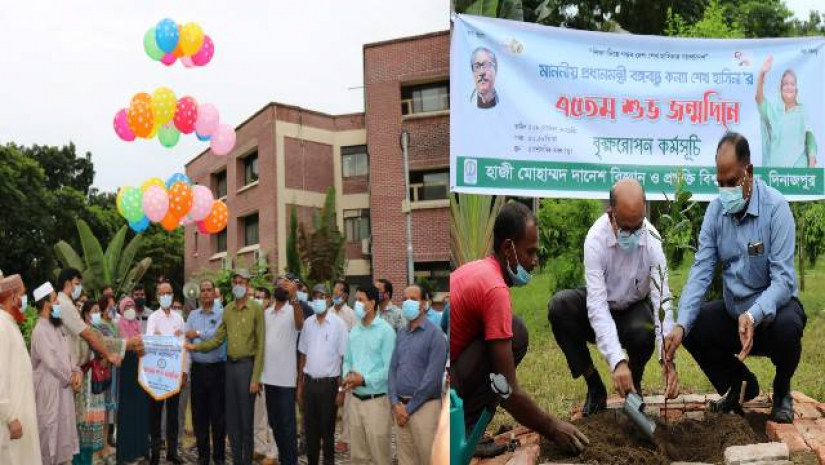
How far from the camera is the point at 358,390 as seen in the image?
5.78ft

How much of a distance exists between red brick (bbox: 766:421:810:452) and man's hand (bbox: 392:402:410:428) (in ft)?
Result: 2.94

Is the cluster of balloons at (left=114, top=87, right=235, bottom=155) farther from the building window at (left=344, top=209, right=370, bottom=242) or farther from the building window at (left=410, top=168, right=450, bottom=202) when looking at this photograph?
the building window at (left=410, top=168, right=450, bottom=202)

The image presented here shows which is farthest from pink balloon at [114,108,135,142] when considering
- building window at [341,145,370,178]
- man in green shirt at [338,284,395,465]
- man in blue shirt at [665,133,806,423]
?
man in blue shirt at [665,133,806,423]

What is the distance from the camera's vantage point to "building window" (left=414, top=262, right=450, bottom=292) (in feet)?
3.40

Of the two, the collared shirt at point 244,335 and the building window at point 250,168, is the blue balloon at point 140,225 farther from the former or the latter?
the building window at point 250,168

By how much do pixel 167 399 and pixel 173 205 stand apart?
316 centimetres

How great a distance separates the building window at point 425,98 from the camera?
1.10m

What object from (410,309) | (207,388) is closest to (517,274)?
(410,309)

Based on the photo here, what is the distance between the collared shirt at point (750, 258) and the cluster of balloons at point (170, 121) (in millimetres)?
1256

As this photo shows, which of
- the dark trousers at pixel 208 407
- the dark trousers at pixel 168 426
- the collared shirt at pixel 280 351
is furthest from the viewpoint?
the dark trousers at pixel 168 426

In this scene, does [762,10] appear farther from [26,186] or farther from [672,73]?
[26,186]

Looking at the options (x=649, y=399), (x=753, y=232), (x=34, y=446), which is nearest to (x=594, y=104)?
(x=753, y=232)

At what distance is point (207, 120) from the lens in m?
1.63

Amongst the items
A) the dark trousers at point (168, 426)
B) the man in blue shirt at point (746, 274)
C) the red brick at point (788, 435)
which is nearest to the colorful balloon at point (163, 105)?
the man in blue shirt at point (746, 274)
